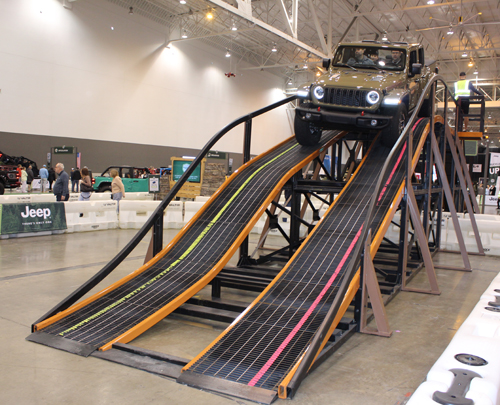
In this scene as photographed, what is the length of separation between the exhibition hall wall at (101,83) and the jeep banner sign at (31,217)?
465 inches

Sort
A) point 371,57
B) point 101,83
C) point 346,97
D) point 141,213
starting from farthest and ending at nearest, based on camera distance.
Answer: point 101,83 → point 141,213 → point 371,57 → point 346,97

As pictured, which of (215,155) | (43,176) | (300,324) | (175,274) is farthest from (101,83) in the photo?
(300,324)

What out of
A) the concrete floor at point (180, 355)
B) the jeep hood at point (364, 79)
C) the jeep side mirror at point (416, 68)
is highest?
the jeep side mirror at point (416, 68)

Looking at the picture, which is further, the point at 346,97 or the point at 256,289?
the point at 346,97

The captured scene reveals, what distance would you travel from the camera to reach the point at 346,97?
24.4 ft

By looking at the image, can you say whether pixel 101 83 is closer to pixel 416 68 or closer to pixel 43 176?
pixel 43 176

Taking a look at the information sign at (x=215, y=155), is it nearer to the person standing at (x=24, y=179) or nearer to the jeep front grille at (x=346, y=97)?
the person standing at (x=24, y=179)

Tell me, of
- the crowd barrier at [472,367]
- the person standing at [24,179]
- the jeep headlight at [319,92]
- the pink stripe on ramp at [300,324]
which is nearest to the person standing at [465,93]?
the jeep headlight at [319,92]

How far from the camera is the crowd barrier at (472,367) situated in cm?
183

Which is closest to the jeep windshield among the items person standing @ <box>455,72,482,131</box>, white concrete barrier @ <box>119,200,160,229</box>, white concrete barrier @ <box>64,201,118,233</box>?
person standing @ <box>455,72,482,131</box>

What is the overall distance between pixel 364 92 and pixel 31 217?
8.42 metres

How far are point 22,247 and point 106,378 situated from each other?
7.00 meters

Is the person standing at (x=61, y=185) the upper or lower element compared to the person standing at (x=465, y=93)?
lower

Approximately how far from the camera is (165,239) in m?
11.3
